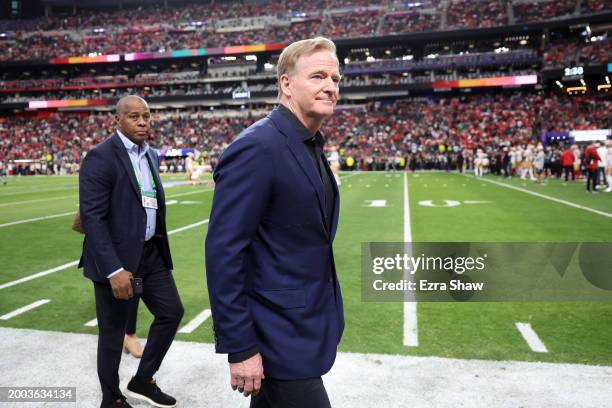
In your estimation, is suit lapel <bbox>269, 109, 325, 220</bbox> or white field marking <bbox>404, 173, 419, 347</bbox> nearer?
suit lapel <bbox>269, 109, 325, 220</bbox>

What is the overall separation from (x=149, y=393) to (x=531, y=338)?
3.41 metres

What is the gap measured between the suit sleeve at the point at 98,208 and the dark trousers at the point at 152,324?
0.71 ft

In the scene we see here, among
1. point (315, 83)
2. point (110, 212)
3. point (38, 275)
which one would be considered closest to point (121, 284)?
point (110, 212)

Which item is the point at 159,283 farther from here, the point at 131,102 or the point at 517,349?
the point at 517,349

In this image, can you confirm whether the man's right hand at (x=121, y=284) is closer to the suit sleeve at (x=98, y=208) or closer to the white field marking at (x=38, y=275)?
the suit sleeve at (x=98, y=208)

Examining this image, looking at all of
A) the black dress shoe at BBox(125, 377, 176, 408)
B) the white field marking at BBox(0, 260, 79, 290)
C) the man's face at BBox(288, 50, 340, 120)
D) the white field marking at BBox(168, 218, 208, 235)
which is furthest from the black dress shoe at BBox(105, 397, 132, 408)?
the white field marking at BBox(168, 218, 208, 235)

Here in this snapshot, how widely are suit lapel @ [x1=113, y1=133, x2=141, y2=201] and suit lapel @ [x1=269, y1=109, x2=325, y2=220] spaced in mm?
1594

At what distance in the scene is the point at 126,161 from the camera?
10.3ft

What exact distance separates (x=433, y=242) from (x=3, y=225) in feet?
34.8

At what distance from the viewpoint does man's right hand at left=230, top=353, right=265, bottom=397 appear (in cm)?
175

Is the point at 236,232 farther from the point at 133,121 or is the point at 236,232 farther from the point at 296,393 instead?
the point at 133,121

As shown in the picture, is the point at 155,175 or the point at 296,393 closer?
the point at 296,393

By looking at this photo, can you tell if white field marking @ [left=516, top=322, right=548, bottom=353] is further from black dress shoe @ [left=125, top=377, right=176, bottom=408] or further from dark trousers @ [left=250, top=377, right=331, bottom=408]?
black dress shoe @ [left=125, top=377, right=176, bottom=408]

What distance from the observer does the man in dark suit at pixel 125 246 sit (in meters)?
2.97
